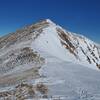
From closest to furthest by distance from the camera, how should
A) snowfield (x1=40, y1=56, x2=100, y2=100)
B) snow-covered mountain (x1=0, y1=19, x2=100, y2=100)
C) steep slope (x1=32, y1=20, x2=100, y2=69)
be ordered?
snowfield (x1=40, y1=56, x2=100, y2=100)
snow-covered mountain (x1=0, y1=19, x2=100, y2=100)
steep slope (x1=32, y1=20, x2=100, y2=69)

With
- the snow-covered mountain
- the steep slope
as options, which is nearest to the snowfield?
the snow-covered mountain

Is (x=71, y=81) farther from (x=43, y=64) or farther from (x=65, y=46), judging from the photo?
(x=65, y=46)

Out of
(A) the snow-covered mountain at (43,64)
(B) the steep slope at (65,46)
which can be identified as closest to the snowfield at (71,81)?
(A) the snow-covered mountain at (43,64)

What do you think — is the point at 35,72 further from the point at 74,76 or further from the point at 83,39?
the point at 83,39

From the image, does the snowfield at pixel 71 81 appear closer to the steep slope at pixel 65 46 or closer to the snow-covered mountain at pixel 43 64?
the snow-covered mountain at pixel 43 64

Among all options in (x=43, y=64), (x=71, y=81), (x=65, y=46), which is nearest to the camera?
(x=71, y=81)

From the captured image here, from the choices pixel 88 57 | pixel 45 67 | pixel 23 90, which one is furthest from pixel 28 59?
pixel 88 57

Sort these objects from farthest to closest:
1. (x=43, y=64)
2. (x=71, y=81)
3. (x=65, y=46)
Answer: (x=65, y=46) < (x=43, y=64) < (x=71, y=81)

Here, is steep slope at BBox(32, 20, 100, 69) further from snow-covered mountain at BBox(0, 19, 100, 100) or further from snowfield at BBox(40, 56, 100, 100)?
snowfield at BBox(40, 56, 100, 100)

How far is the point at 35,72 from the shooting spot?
2398 cm

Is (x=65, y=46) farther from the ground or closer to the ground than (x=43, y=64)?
farther from the ground

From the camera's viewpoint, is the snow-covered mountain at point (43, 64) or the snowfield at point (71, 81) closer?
the snowfield at point (71, 81)

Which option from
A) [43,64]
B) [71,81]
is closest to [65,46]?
[43,64]

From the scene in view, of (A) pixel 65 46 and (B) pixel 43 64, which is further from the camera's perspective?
(A) pixel 65 46
